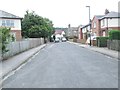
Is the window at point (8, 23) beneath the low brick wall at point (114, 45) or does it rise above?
above

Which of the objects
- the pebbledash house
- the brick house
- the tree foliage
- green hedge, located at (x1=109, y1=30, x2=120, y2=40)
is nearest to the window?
the pebbledash house

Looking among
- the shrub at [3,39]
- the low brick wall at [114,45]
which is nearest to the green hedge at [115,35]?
the low brick wall at [114,45]

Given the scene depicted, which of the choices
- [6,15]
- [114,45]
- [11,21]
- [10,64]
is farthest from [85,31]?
[10,64]

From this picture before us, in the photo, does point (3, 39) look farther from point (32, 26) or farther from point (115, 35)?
point (32, 26)

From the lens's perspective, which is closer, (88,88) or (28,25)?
(88,88)

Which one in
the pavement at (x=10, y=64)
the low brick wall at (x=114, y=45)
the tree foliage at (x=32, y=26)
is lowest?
the pavement at (x=10, y=64)

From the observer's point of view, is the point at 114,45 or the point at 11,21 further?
the point at 11,21

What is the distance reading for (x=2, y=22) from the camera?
58.8 m

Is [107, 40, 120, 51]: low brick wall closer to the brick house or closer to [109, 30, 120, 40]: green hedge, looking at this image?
[109, 30, 120, 40]: green hedge

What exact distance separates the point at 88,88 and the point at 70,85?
3.07ft

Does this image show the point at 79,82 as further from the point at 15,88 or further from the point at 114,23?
the point at 114,23

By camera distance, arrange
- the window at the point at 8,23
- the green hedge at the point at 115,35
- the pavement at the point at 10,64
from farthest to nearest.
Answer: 1. the window at the point at 8,23
2. the green hedge at the point at 115,35
3. the pavement at the point at 10,64

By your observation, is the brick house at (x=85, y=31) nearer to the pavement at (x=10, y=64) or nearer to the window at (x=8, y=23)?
the window at (x=8, y=23)

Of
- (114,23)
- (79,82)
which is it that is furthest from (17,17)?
(79,82)
